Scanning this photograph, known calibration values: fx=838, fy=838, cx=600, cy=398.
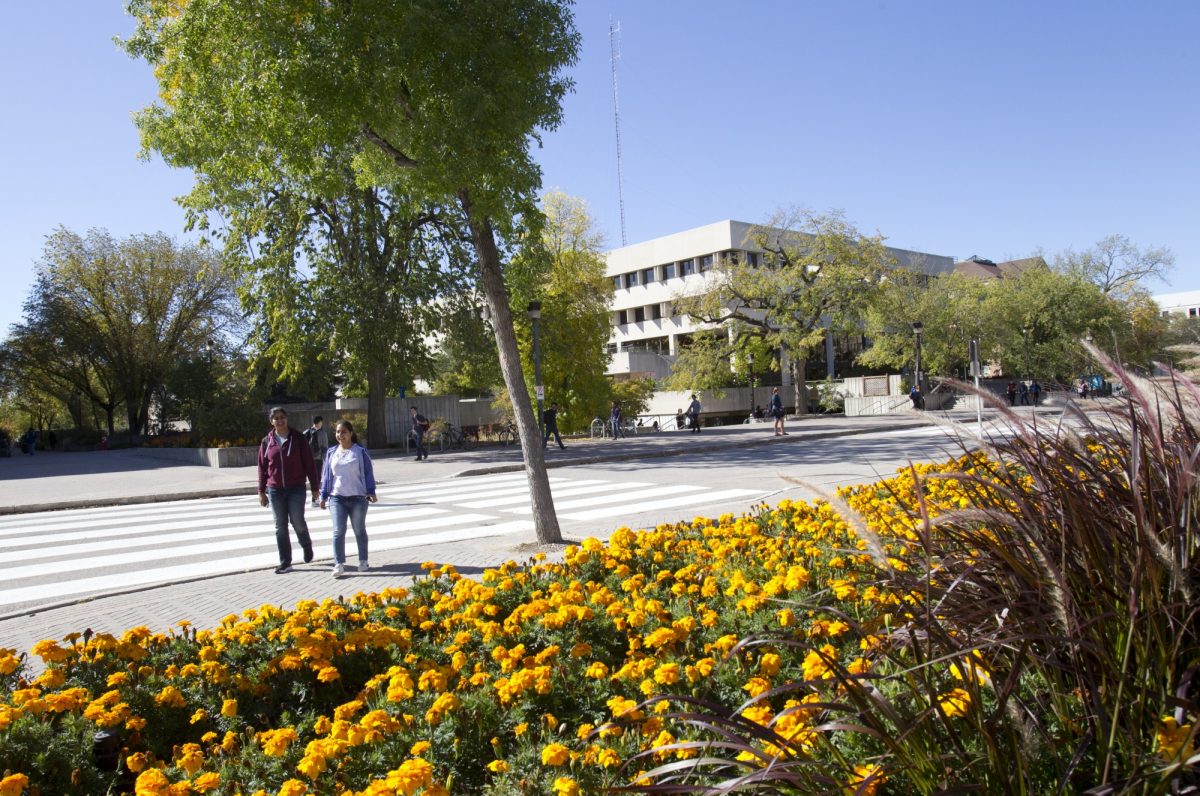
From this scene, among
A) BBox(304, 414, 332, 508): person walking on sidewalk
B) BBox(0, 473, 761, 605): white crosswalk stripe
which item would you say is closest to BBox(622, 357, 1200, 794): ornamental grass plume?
BBox(0, 473, 761, 605): white crosswalk stripe

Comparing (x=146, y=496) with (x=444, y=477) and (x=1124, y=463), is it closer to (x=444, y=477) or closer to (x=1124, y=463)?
(x=444, y=477)

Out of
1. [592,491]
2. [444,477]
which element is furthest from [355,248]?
[592,491]

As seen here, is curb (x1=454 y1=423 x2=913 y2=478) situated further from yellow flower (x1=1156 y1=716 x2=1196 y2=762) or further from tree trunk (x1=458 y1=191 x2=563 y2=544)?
yellow flower (x1=1156 y1=716 x2=1196 y2=762)

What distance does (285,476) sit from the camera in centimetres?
914

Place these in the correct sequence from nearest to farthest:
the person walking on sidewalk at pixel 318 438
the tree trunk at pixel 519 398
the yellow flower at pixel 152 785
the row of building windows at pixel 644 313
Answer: the yellow flower at pixel 152 785, the tree trunk at pixel 519 398, the person walking on sidewalk at pixel 318 438, the row of building windows at pixel 644 313

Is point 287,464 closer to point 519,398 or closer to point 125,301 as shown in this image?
point 519,398

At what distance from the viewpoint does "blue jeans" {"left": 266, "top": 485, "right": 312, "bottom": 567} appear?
896 cm

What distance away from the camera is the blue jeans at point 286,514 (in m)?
8.96

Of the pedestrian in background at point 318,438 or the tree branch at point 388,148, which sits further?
the pedestrian in background at point 318,438

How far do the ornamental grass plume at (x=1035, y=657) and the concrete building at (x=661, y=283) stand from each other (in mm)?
52076

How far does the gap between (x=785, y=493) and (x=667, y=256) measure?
52.6 meters

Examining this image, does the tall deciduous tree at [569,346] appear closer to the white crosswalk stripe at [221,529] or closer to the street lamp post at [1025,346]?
the white crosswalk stripe at [221,529]

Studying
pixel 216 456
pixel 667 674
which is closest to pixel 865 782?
pixel 667 674

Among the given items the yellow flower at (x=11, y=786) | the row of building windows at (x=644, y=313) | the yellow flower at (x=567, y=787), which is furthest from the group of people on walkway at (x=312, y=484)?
the row of building windows at (x=644, y=313)
